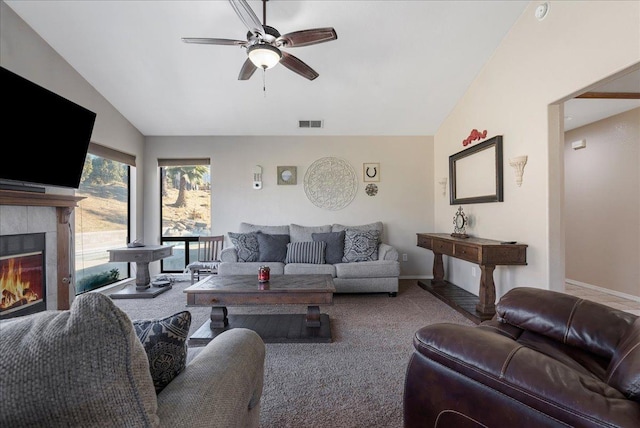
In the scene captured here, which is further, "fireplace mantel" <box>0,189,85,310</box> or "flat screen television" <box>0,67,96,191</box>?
"fireplace mantel" <box>0,189,85,310</box>

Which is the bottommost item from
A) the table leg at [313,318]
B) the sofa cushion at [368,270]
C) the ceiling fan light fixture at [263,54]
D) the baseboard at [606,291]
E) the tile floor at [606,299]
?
the tile floor at [606,299]

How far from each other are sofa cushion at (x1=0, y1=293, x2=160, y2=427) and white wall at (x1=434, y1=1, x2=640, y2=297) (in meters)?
3.07

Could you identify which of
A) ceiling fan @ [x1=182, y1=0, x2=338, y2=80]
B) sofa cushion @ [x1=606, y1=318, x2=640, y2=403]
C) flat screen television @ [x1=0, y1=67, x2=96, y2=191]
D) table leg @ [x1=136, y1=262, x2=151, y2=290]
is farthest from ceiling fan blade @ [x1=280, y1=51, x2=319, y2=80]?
table leg @ [x1=136, y1=262, x2=151, y2=290]

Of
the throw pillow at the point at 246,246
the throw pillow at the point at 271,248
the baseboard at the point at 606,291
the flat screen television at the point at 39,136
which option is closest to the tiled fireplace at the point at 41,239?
the flat screen television at the point at 39,136

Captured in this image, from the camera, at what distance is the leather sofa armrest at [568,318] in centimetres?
125

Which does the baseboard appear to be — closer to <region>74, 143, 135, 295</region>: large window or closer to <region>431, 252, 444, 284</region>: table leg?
<region>431, 252, 444, 284</region>: table leg

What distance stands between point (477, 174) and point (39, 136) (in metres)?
4.53

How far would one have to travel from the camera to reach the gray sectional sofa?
3756 millimetres

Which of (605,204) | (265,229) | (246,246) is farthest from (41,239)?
(605,204)

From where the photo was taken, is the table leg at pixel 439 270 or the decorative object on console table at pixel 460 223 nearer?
the decorative object on console table at pixel 460 223

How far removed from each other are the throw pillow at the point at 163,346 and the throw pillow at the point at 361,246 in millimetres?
3311

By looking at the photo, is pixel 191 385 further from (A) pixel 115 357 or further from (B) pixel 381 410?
(B) pixel 381 410

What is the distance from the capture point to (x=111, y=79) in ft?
11.4

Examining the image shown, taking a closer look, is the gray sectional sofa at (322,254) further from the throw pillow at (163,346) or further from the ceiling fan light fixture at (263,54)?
the throw pillow at (163,346)
